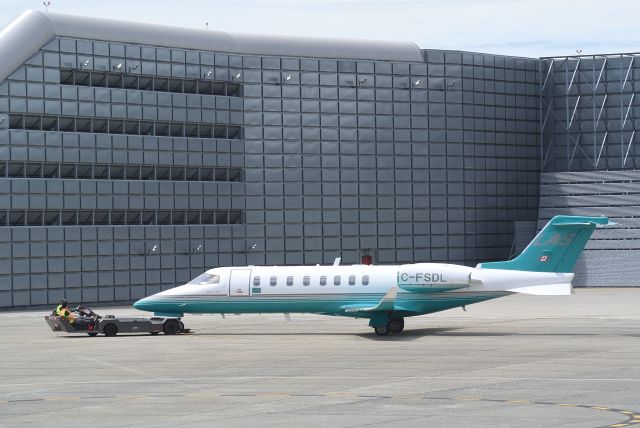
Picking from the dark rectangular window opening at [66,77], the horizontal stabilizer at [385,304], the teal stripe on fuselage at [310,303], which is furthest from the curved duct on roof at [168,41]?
the horizontal stabilizer at [385,304]

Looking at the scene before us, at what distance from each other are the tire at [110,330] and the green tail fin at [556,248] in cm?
1503

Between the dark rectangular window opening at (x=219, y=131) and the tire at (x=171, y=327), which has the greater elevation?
the dark rectangular window opening at (x=219, y=131)

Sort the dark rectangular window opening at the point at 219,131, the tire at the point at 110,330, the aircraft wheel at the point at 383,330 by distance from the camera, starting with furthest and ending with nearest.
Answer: the dark rectangular window opening at the point at 219,131 → the tire at the point at 110,330 → the aircraft wheel at the point at 383,330

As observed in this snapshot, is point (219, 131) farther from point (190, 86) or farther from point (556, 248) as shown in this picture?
point (556, 248)

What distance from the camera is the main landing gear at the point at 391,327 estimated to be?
45.6m

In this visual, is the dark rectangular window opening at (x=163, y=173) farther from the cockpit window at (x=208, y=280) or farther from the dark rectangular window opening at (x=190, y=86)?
the cockpit window at (x=208, y=280)

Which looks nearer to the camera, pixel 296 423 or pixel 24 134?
pixel 296 423

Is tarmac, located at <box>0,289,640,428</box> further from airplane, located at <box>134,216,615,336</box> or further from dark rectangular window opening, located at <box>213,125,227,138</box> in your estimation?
dark rectangular window opening, located at <box>213,125,227,138</box>

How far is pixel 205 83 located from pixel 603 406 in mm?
56629

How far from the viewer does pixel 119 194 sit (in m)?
74.0

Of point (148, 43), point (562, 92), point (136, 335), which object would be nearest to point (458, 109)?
point (562, 92)

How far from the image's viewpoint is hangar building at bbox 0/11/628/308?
71375mm

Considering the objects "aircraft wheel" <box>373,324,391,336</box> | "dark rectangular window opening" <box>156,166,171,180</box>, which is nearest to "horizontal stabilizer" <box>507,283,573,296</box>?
"aircraft wheel" <box>373,324,391,336</box>

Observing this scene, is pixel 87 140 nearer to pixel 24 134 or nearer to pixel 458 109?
pixel 24 134
